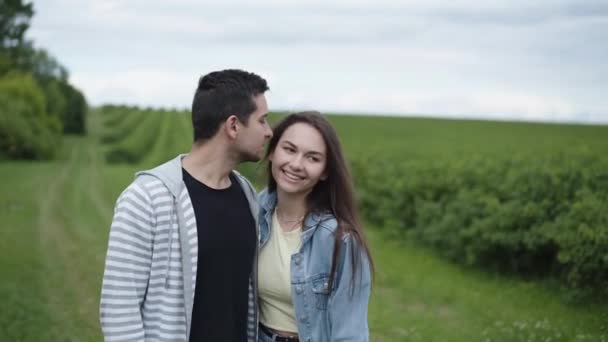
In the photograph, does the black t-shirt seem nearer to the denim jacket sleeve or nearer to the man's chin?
the man's chin

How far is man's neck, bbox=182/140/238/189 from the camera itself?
3023 millimetres

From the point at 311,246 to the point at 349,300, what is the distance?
317 mm

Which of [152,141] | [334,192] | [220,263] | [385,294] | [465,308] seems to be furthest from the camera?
[152,141]

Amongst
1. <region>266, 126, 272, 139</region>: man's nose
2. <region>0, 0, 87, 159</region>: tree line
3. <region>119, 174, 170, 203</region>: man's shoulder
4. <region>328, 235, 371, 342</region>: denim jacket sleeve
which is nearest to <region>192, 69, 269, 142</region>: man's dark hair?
<region>266, 126, 272, 139</region>: man's nose

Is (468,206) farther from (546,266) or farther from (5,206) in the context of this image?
(5,206)

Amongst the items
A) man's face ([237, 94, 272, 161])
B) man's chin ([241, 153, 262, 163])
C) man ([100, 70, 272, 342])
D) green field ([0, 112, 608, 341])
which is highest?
man's face ([237, 94, 272, 161])

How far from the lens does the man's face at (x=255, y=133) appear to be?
3.04 metres

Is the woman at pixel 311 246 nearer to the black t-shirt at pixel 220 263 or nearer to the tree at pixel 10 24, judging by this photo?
the black t-shirt at pixel 220 263

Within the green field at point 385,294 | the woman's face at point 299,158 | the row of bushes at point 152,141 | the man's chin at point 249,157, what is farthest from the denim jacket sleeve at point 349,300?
the row of bushes at point 152,141

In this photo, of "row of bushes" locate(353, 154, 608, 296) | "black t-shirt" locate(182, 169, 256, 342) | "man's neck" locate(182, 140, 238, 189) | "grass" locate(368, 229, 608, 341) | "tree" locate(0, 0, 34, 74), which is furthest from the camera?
"tree" locate(0, 0, 34, 74)

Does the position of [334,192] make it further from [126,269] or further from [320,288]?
[126,269]

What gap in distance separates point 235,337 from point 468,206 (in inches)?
341

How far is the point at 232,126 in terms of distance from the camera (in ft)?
9.86

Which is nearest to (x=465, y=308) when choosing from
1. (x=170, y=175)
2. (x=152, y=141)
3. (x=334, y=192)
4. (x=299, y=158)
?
(x=334, y=192)
